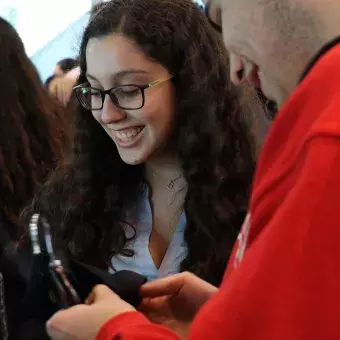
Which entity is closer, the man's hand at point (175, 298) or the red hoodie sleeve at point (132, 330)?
the red hoodie sleeve at point (132, 330)

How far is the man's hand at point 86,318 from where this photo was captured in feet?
2.14

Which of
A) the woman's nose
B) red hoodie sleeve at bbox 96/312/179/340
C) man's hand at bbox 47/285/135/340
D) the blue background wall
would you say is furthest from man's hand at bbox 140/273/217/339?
the blue background wall

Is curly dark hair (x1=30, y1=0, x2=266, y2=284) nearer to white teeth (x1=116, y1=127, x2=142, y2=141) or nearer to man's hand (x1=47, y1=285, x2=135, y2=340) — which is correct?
white teeth (x1=116, y1=127, x2=142, y2=141)

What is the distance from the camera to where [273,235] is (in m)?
0.41

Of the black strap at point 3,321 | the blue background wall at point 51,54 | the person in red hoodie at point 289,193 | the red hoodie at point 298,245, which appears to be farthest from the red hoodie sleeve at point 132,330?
the blue background wall at point 51,54

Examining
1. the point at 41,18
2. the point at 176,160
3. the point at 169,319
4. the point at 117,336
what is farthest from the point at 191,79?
the point at 41,18

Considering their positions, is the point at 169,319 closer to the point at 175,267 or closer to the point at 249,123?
the point at 175,267

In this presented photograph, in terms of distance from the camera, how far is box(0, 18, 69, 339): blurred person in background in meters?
1.43

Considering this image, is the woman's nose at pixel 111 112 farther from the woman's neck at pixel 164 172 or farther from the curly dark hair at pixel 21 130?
the curly dark hair at pixel 21 130

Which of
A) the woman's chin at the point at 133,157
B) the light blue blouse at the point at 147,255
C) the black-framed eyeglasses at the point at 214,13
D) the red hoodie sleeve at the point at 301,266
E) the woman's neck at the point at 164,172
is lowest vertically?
the light blue blouse at the point at 147,255

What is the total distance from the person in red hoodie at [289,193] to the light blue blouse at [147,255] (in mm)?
683

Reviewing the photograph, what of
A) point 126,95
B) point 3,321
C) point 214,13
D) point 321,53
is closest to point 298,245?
point 321,53

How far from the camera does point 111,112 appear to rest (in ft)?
4.02

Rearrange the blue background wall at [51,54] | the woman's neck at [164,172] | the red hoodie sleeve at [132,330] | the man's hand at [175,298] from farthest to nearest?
the blue background wall at [51,54] < the woman's neck at [164,172] < the man's hand at [175,298] < the red hoodie sleeve at [132,330]
